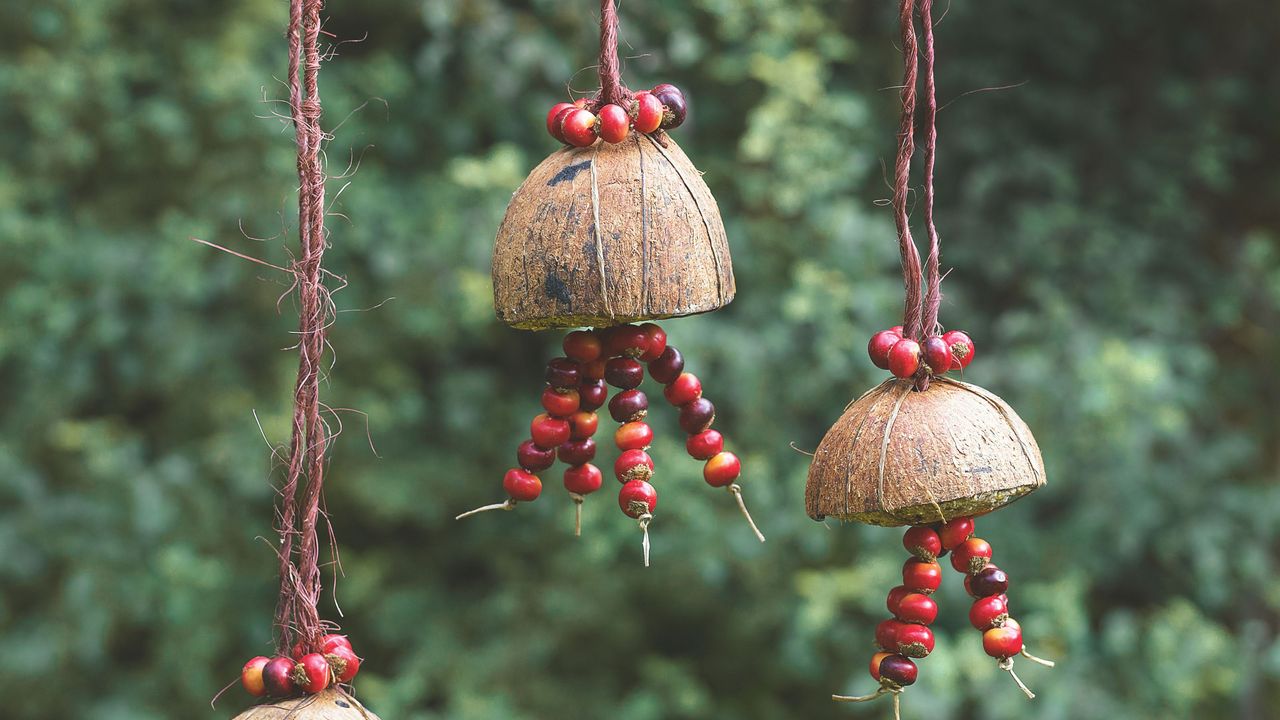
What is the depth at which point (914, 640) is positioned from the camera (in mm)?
1057

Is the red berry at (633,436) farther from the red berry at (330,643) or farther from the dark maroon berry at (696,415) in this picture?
the red berry at (330,643)

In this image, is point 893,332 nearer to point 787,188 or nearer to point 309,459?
point 309,459

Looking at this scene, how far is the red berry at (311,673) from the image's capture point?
1.01 metres

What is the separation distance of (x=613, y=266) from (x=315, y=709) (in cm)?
45

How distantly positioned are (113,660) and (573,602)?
1047 millimetres

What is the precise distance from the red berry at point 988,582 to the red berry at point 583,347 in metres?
0.41

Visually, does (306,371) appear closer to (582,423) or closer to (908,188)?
(582,423)

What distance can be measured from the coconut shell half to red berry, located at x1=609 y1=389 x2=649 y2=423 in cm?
20

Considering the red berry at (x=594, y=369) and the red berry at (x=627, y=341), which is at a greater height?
the red berry at (x=627, y=341)

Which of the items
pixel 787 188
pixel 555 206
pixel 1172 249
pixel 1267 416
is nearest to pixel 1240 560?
pixel 1267 416

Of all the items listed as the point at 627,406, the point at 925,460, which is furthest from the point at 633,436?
the point at 925,460

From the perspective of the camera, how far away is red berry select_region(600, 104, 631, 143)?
1.08 metres

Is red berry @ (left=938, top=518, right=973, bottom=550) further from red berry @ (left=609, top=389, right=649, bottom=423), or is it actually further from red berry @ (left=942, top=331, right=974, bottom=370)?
red berry @ (left=609, top=389, right=649, bottom=423)

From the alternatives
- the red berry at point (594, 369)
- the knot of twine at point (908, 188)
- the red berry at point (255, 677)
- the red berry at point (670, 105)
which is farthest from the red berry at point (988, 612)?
the red berry at point (255, 677)
